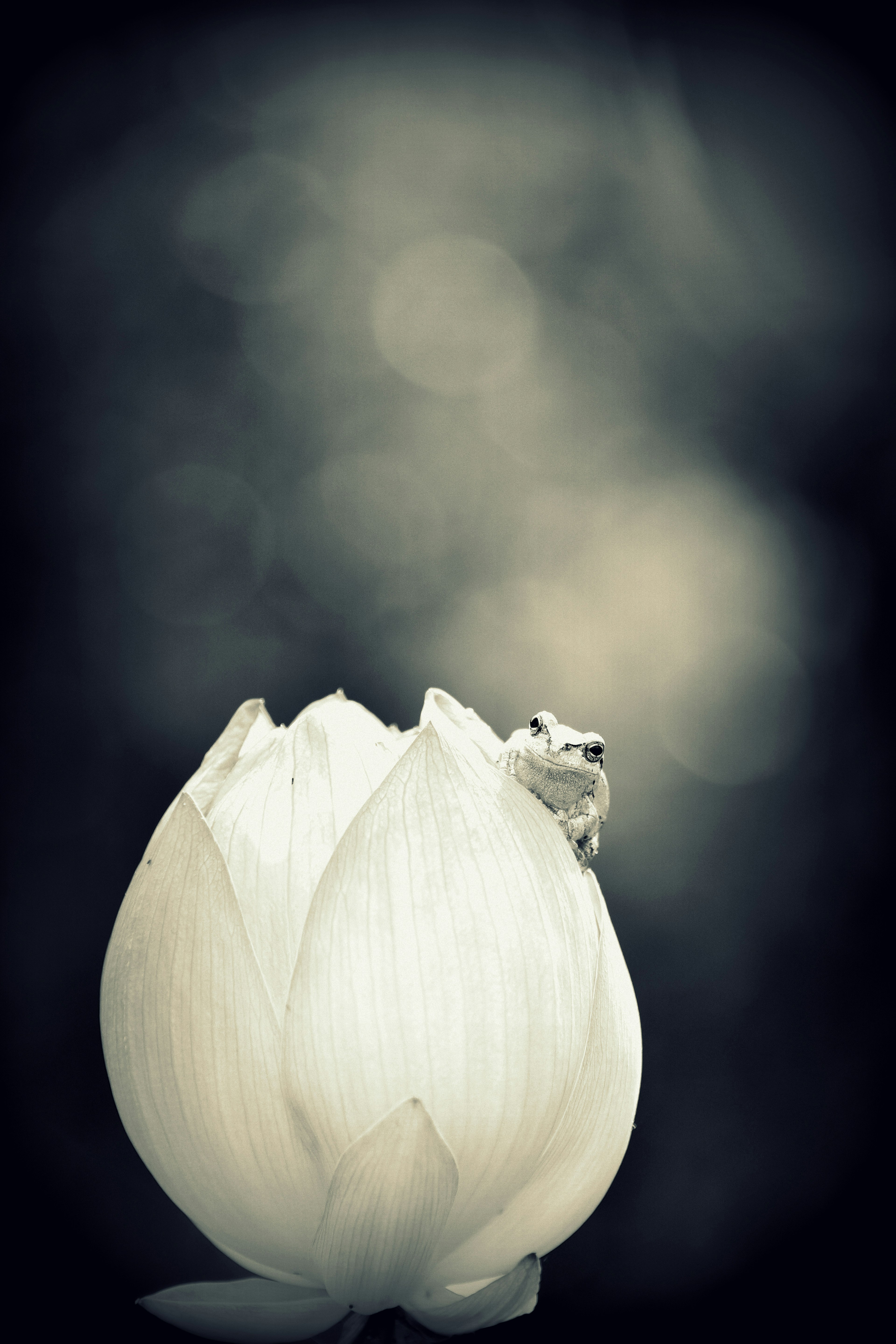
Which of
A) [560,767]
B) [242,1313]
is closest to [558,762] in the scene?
[560,767]

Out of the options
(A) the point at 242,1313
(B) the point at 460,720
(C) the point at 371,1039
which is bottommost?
(A) the point at 242,1313

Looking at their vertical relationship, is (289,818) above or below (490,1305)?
above

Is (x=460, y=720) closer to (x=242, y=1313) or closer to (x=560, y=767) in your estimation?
(x=560, y=767)

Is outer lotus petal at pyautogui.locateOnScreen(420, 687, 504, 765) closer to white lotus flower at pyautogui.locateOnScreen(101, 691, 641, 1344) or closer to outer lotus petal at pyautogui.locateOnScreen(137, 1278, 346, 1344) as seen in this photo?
white lotus flower at pyautogui.locateOnScreen(101, 691, 641, 1344)

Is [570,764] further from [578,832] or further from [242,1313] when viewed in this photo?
[242,1313]

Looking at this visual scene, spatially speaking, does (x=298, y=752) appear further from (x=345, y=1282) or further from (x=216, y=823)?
(x=345, y=1282)

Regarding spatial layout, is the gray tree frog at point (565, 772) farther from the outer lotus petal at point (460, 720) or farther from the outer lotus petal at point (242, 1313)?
the outer lotus petal at point (242, 1313)

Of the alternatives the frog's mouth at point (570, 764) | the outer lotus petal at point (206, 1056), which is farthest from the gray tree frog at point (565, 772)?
the outer lotus petal at point (206, 1056)

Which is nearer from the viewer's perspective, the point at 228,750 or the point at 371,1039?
the point at 371,1039
